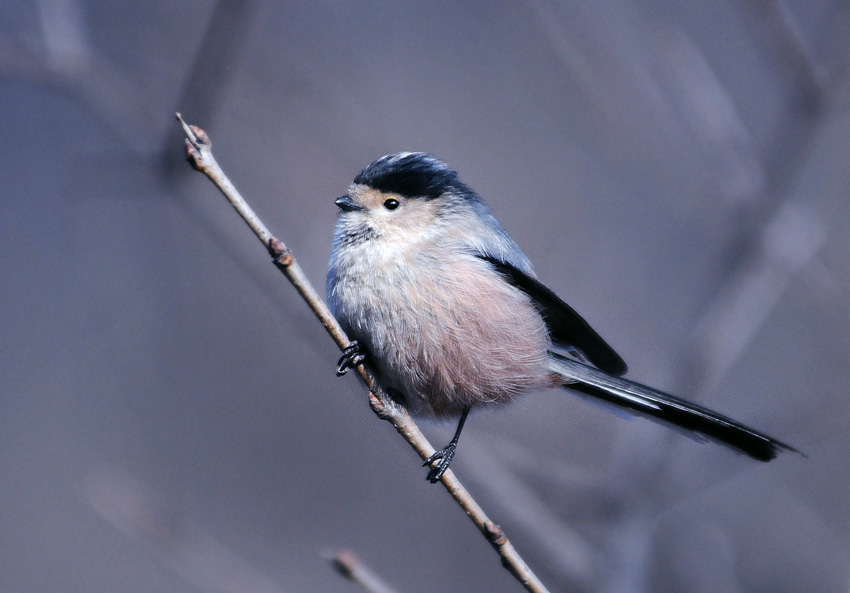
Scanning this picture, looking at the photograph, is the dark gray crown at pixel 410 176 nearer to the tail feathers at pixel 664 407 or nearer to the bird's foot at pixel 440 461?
the tail feathers at pixel 664 407

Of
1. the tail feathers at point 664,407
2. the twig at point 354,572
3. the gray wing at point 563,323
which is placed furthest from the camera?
the gray wing at point 563,323

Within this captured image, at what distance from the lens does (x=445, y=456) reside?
2.66m

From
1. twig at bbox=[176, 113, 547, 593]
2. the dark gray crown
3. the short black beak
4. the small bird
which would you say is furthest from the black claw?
the dark gray crown

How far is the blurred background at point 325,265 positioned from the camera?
2.80 meters

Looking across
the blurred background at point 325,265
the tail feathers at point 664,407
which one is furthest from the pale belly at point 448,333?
the blurred background at point 325,265

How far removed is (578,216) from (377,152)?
49.7 inches

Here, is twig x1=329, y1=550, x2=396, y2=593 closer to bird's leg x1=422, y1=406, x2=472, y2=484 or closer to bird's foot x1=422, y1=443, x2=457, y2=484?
bird's leg x1=422, y1=406, x2=472, y2=484

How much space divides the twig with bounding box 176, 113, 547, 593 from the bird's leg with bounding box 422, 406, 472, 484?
202mm

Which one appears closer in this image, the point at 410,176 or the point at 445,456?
the point at 445,456

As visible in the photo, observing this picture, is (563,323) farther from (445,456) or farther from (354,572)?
(354,572)

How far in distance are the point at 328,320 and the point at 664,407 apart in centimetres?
131

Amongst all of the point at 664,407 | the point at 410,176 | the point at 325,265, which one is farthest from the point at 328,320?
the point at 664,407

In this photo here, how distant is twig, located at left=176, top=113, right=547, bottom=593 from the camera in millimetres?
1773

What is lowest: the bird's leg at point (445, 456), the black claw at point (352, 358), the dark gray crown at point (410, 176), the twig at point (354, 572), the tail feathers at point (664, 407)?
the tail feathers at point (664, 407)
